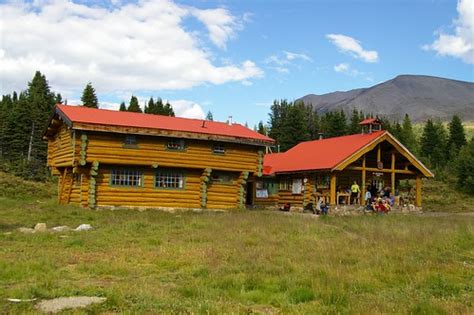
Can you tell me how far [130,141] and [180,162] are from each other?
10.4 ft

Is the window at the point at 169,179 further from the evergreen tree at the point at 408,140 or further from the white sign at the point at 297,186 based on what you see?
the evergreen tree at the point at 408,140

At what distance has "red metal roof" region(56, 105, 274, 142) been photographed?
27.8m

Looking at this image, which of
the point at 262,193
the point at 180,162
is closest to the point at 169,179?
the point at 180,162

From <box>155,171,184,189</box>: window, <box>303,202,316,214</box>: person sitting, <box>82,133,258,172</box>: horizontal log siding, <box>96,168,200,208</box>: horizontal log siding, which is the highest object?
<box>82,133,258,172</box>: horizontal log siding

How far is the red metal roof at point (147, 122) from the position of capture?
1093 inches

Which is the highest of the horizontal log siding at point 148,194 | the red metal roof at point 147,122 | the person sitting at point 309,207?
the red metal roof at point 147,122

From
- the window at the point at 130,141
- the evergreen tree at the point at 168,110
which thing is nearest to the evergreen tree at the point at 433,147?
the evergreen tree at the point at 168,110

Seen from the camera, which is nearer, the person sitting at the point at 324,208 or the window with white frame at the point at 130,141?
the window with white frame at the point at 130,141

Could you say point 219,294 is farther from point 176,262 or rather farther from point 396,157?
point 396,157

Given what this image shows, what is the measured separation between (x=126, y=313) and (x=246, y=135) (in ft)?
81.4

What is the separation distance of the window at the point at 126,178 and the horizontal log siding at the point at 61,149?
249cm

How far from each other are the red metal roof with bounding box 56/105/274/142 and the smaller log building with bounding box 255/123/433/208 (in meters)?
4.50

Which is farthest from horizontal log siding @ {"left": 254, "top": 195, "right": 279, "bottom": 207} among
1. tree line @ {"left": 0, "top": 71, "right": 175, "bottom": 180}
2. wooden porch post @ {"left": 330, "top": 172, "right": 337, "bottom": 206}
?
tree line @ {"left": 0, "top": 71, "right": 175, "bottom": 180}

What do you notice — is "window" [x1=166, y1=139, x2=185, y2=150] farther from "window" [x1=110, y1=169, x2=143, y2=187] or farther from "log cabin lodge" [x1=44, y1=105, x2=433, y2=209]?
"window" [x1=110, y1=169, x2=143, y2=187]
